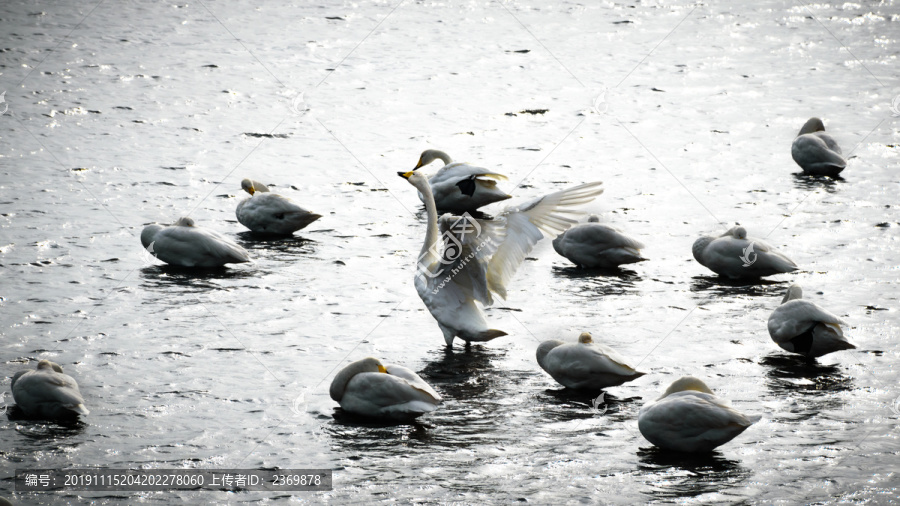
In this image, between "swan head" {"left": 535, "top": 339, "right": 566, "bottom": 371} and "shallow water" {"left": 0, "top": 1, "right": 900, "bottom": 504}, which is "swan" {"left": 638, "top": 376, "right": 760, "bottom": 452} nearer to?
"shallow water" {"left": 0, "top": 1, "right": 900, "bottom": 504}

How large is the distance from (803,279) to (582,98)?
7.21 meters

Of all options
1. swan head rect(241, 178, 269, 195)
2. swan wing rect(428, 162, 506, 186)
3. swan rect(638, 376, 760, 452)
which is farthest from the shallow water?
swan wing rect(428, 162, 506, 186)

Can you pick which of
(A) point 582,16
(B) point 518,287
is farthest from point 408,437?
(A) point 582,16

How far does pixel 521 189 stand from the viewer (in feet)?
38.6

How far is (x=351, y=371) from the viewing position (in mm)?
6602

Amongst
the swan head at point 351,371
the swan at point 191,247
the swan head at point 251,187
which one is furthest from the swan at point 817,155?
the swan head at point 351,371

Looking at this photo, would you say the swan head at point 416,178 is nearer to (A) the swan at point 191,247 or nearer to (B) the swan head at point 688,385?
(A) the swan at point 191,247

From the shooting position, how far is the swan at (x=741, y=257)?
9.15m

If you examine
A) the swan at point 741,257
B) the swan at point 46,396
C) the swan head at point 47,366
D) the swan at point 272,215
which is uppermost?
the swan at point 272,215

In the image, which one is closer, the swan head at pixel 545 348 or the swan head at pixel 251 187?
the swan head at pixel 545 348

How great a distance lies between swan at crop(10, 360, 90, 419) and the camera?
626cm

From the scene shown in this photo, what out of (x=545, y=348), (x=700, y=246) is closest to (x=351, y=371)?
(x=545, y=348)

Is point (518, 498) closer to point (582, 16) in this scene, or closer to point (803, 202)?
point (803, 202)

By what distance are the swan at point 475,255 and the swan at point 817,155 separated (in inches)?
216
